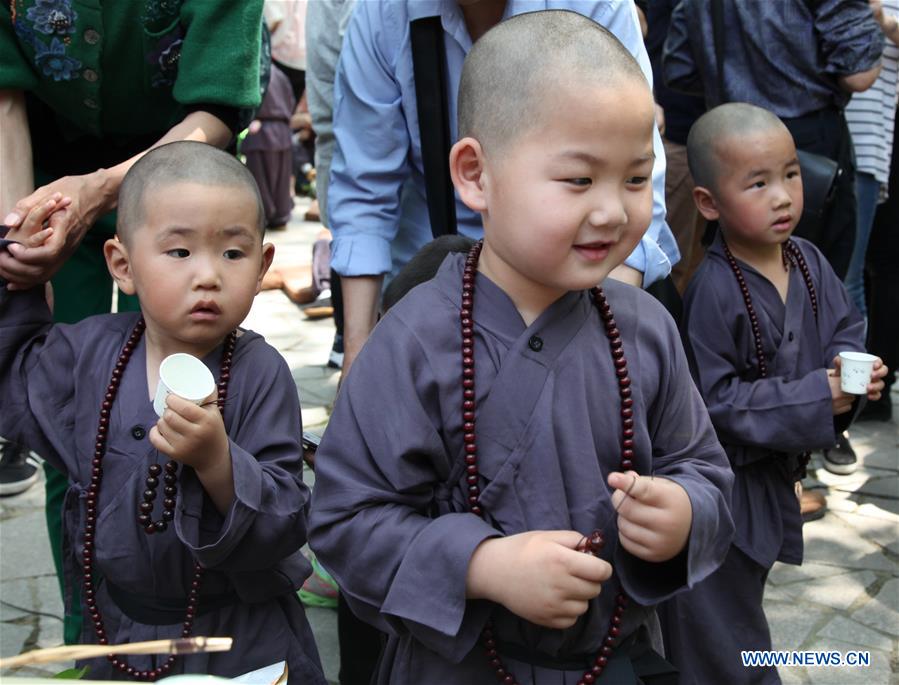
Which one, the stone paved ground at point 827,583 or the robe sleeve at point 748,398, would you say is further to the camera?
the stone paved ground at point 827,583

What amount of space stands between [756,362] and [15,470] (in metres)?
2.90

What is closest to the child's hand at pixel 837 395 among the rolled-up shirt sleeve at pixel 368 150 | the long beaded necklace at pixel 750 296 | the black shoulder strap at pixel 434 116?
the long beaded necklace at pixel 750 296

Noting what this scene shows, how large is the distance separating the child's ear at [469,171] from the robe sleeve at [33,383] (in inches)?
35.4

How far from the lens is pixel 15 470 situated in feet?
14.0

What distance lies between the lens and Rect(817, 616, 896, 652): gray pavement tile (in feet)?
10.3

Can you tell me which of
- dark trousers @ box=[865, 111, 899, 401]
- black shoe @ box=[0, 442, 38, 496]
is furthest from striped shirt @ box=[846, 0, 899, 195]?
black shoe @ box=[0, 442, 38, 496]

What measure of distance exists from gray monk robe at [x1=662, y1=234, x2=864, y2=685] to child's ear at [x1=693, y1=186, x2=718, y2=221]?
182 millimetres

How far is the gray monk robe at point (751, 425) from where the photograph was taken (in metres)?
2.71

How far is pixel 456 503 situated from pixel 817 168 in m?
2.23

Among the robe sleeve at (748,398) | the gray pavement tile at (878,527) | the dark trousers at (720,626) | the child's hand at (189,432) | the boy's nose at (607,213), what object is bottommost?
the gray pavement tile at (878,527)

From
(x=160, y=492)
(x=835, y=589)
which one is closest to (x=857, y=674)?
(x=835, y=589)

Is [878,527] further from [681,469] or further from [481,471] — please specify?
[481,471]

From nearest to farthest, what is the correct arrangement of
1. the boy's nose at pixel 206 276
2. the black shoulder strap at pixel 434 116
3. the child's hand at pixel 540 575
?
the child's hand at pixel 540 575 → the boy's nose at pixel 206 276 → the black shoulder strap at pixel 434 116

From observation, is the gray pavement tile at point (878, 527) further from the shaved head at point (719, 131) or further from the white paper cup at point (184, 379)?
the white paper cup at point (184, 379)
